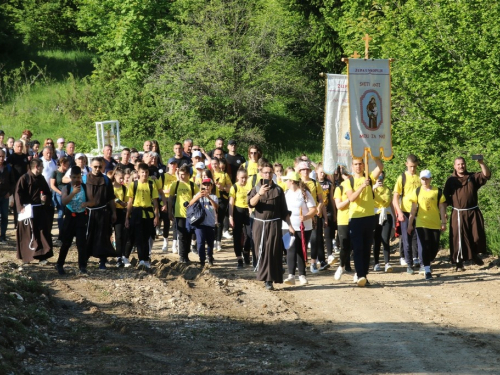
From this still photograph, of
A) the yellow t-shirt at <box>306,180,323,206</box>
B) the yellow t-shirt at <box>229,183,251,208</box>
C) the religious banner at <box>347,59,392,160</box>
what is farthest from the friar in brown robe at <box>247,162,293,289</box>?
the yellow t-shirt at <box>229,183,251,208</box>

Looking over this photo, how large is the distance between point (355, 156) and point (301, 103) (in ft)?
88.9

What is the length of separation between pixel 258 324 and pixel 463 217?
5.66m

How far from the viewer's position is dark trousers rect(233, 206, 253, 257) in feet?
53.5

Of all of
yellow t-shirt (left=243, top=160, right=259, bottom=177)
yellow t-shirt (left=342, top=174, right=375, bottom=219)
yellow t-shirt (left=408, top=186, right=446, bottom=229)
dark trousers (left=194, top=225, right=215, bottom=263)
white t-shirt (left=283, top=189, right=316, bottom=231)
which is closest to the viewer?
yellow t-shirt (left=342, top=174, right=375, bottom=219)

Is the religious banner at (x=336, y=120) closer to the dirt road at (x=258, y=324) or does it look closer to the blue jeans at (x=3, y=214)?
the dirt road at (x=258, y=324)

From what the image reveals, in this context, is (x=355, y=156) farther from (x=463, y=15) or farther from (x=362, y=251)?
(x=463, y=15)

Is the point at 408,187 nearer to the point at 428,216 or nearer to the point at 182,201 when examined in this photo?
the point at 428,216

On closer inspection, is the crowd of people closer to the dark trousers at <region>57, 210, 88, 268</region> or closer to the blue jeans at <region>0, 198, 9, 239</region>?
the dark trousers at <region>57, 210, 88, 268</region>

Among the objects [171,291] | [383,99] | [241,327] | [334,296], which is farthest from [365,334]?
[383,99]

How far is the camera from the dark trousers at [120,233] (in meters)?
15.7

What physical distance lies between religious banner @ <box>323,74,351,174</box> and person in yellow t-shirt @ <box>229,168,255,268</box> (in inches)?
65.9

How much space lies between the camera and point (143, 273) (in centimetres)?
1466

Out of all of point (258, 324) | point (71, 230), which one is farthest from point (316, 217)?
point (258, 324)

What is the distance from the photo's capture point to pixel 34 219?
50.1ft
